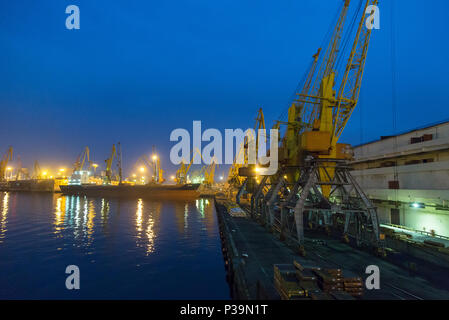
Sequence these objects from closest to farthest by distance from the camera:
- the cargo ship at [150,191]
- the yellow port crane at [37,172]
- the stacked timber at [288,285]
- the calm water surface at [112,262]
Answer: the stacked timber at [288,285]
the calm water surface at [112,262]
the cargo ship at [150,191]
the yellow port crane at [37,172]

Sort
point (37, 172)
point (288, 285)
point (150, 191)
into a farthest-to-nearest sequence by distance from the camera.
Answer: point (37, 172) < point (150, 191) < point (288, 285)

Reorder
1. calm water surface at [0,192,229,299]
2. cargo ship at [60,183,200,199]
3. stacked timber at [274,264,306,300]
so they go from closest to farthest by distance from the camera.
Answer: stacked timber at [274,264,306,300], calm water surface at [0,192,229,299], cargo ship at [60,183,200,199]

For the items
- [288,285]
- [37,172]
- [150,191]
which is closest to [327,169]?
[288,285]

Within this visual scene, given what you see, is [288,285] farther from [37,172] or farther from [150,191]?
[37,172]

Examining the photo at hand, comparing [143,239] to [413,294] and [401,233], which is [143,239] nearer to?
[413,294]

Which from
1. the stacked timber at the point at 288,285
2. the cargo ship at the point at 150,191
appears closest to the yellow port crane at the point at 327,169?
the stacked timber at the point at 288,285

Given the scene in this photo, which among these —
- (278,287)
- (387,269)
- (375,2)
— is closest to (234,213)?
(387,269)

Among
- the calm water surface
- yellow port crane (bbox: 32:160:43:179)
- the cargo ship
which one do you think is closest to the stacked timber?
the calm water surface

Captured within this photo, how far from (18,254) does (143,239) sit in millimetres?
12001

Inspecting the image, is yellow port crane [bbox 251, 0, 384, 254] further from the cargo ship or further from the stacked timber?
the cargo ship

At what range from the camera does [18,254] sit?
22.6m

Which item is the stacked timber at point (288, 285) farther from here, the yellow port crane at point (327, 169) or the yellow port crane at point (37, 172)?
the yellow port crane at point (37, 172)
